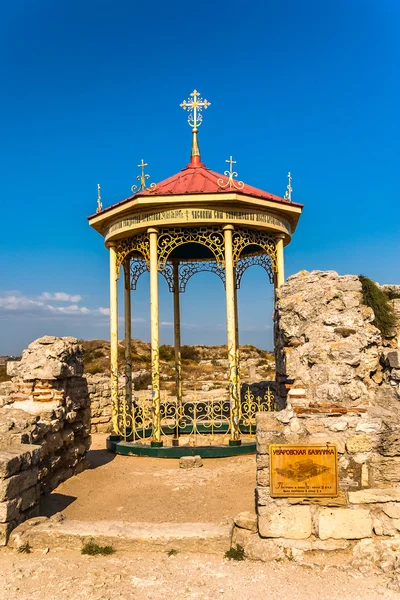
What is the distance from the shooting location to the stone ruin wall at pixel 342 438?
4766mm

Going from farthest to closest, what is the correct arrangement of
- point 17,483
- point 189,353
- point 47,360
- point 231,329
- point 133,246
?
1. point 189,353
2. point 133,246
3. point 231,329
4. point 47,360
5. point 17,483

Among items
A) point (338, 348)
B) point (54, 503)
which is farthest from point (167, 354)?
point (338, 348)

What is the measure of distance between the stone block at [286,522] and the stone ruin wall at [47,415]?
2.78m

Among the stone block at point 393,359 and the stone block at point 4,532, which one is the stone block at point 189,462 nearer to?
the stone block at point 4,532

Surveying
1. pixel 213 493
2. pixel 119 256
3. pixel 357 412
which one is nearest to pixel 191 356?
pixel 119 256

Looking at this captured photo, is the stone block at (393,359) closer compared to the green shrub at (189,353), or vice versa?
the stone block at (393,359)

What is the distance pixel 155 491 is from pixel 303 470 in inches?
143

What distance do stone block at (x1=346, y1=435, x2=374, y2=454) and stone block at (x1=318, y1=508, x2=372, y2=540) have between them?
55 cm

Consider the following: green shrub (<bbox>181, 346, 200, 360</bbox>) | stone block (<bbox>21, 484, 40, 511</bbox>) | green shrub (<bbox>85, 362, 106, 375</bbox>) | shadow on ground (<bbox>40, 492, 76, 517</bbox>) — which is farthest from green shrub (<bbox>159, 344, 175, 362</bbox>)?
stone block (<bbox>21, 484, 40, 511</bbox>)

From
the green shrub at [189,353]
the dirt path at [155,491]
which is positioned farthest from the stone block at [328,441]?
the green shrub at [189,353]

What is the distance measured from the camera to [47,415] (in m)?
7.78

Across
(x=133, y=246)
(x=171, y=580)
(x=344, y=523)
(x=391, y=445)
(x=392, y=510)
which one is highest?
(x=133, y=246)

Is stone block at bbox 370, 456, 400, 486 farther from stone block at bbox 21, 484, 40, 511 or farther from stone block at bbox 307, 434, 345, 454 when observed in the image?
stone block at bbox 21, 484, 40, 511

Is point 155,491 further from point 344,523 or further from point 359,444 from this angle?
point 359,444
